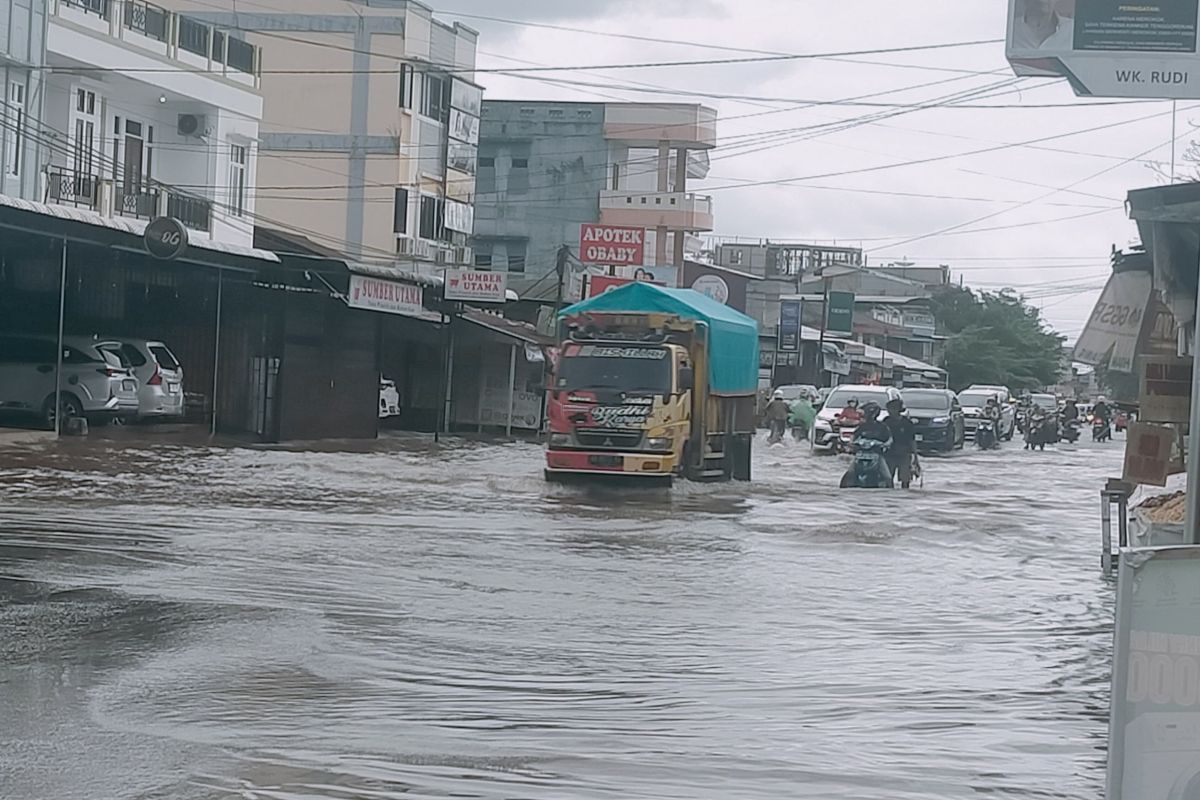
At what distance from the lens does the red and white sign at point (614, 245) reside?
45781 millimetres

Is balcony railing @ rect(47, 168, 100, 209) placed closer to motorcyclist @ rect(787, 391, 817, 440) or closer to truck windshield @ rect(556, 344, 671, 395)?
truck windshield @ rect(556, 344, 671, 395)

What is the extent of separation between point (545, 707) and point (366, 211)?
147ft

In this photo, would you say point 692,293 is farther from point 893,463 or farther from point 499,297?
point 499,297

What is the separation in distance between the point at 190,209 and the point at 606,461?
15.9m

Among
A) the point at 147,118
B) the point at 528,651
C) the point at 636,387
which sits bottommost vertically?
the point at 528,651

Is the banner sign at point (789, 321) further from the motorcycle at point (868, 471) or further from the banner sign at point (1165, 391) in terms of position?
the banner sign at point (1165, 391)

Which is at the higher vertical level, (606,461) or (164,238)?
(164,238)

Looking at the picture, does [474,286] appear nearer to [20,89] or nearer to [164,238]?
[20,89]

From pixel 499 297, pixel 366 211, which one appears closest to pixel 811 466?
pixel 499 297

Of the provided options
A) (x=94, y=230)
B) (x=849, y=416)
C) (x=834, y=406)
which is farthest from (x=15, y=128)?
(x=834, y=406)

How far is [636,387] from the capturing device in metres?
24.0

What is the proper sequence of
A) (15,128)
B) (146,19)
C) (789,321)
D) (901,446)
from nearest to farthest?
(901,446) < (15,128) < (146,19) < (789,321)

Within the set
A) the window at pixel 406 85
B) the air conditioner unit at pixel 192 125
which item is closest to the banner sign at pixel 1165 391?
the air conditioner unit at pixel 192 125

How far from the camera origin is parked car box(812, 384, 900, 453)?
38438mm
